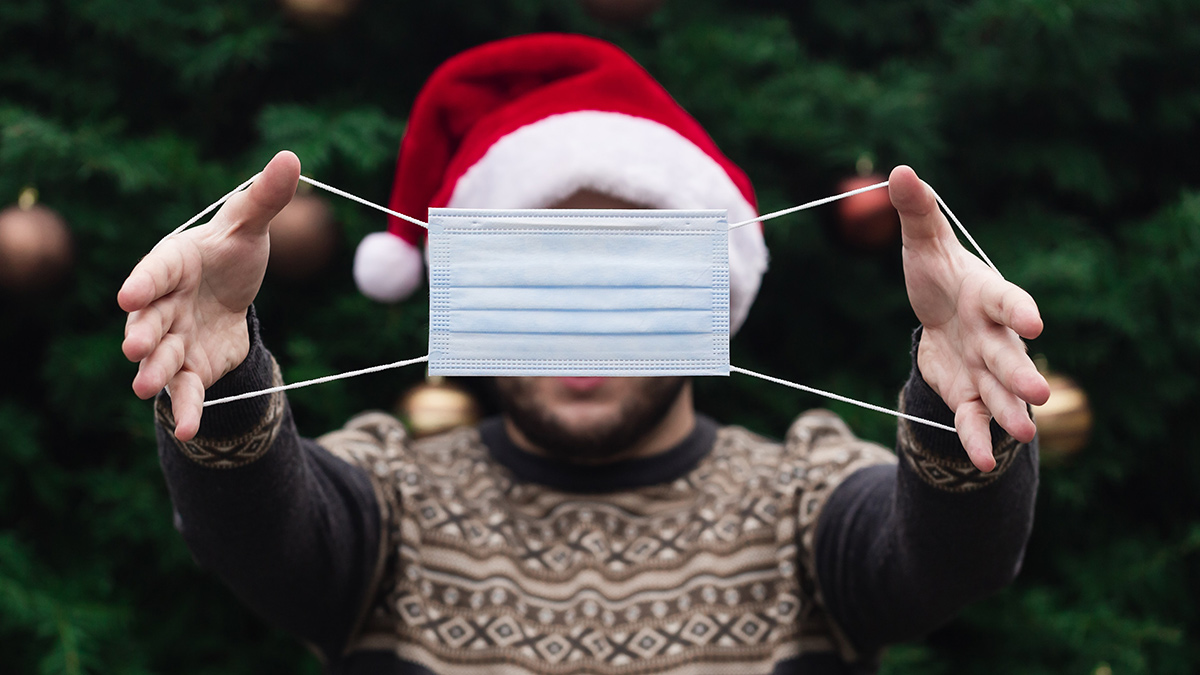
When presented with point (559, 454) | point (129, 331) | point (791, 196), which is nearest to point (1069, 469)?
point (791, 196)

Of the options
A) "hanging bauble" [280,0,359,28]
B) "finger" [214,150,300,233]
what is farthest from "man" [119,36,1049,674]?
"hanging bauble" [280,0,359,28]

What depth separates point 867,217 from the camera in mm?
1970

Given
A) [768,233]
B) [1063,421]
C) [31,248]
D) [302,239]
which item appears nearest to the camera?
[31,248]

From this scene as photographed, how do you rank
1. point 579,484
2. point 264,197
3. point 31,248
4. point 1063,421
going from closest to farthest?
point 264,197 < point 579,484 < point 31,248 < point 1063,421

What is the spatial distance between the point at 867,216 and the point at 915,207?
1.02 m

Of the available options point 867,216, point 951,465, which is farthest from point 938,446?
point 867,216

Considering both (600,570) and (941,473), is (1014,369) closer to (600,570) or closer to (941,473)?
(941,473)

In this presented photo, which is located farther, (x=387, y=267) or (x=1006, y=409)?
(x=387, y=267)

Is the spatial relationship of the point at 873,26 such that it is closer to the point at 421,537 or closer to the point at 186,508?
the point at 421,537

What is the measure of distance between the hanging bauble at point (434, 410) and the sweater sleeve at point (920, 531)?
0.81 m

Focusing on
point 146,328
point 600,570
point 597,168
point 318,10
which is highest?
point 318,10

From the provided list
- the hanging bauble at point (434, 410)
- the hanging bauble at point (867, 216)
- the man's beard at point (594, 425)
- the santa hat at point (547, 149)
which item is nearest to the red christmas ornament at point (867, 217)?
the hanging bauble at point (867, 216)

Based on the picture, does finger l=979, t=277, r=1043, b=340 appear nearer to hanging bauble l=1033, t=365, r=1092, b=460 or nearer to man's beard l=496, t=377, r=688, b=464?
man's beard l=496, t=377, r=688, b=464

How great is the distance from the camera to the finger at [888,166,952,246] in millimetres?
964
